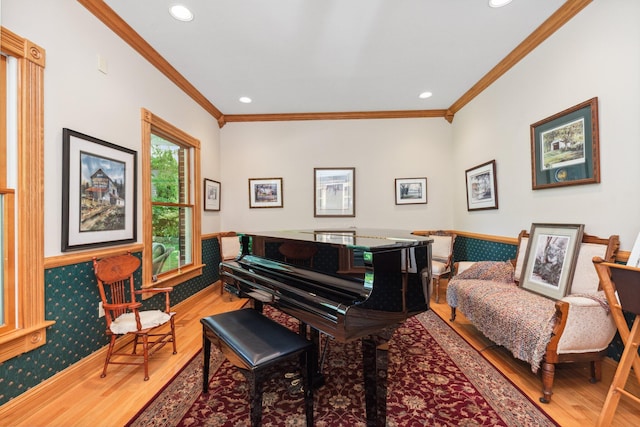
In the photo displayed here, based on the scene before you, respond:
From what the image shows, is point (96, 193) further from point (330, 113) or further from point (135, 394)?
point (330, 113)

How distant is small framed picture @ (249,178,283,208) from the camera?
482 cm

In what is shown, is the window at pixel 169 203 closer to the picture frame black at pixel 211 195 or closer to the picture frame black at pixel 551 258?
the picture frame black at pixel 211 195

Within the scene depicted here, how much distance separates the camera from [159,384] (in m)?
2.00

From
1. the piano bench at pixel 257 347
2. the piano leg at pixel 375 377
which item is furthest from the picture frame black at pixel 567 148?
the piano bench at pixel 257 347

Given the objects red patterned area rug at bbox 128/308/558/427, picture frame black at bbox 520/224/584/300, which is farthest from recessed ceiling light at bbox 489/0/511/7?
red patterned area rug at bbox 128/308/558/427

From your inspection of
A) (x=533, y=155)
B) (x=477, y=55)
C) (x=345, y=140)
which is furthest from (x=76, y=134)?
(x=533, y=155)

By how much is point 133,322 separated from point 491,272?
334 cm

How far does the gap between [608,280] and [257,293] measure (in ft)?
7.01

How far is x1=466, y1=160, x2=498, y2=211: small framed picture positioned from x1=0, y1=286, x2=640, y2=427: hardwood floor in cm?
191

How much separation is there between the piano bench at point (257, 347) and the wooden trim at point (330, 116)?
3753mm

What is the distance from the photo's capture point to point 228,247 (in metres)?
4.36

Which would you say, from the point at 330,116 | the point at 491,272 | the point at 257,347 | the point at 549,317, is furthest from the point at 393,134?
the point at 257,347

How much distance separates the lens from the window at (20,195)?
1.70 metres

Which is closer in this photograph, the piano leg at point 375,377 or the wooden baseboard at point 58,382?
the piano leg at point 375,377
